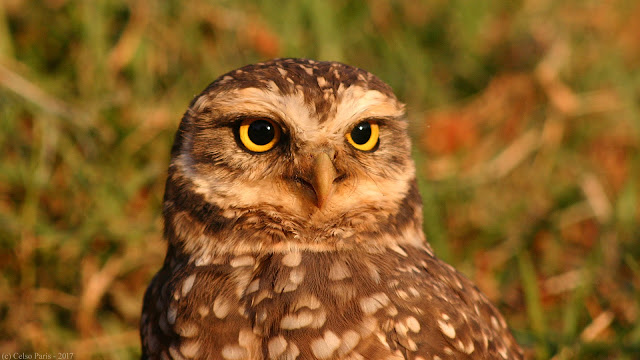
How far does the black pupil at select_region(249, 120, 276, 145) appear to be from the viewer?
1.79 meters

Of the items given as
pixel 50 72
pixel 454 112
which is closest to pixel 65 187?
pixel 50 72

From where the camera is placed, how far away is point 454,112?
13.5ft

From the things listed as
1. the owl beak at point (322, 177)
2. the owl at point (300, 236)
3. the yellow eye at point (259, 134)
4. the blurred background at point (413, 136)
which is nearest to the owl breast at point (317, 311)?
the owl at point (300, 236)

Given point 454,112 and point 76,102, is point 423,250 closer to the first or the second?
point 76,102

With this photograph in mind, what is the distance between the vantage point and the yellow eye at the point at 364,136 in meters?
1.84

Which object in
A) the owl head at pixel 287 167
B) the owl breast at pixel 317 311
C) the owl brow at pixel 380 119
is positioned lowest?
the owl breast at pixel 317 311

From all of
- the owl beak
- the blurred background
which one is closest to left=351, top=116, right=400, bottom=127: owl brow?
the owl beak

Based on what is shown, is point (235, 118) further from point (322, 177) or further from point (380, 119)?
point (380, 119)

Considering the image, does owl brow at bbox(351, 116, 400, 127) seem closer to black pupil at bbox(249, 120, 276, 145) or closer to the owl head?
the owl head

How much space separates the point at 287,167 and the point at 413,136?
0.50 metres

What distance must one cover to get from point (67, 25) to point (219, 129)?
190 cm

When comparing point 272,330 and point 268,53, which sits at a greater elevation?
point 268,53

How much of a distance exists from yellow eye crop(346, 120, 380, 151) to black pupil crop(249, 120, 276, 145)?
196mm

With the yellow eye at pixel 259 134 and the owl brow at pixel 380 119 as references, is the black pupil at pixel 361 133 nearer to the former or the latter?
the owl brow at pixel 380 119
